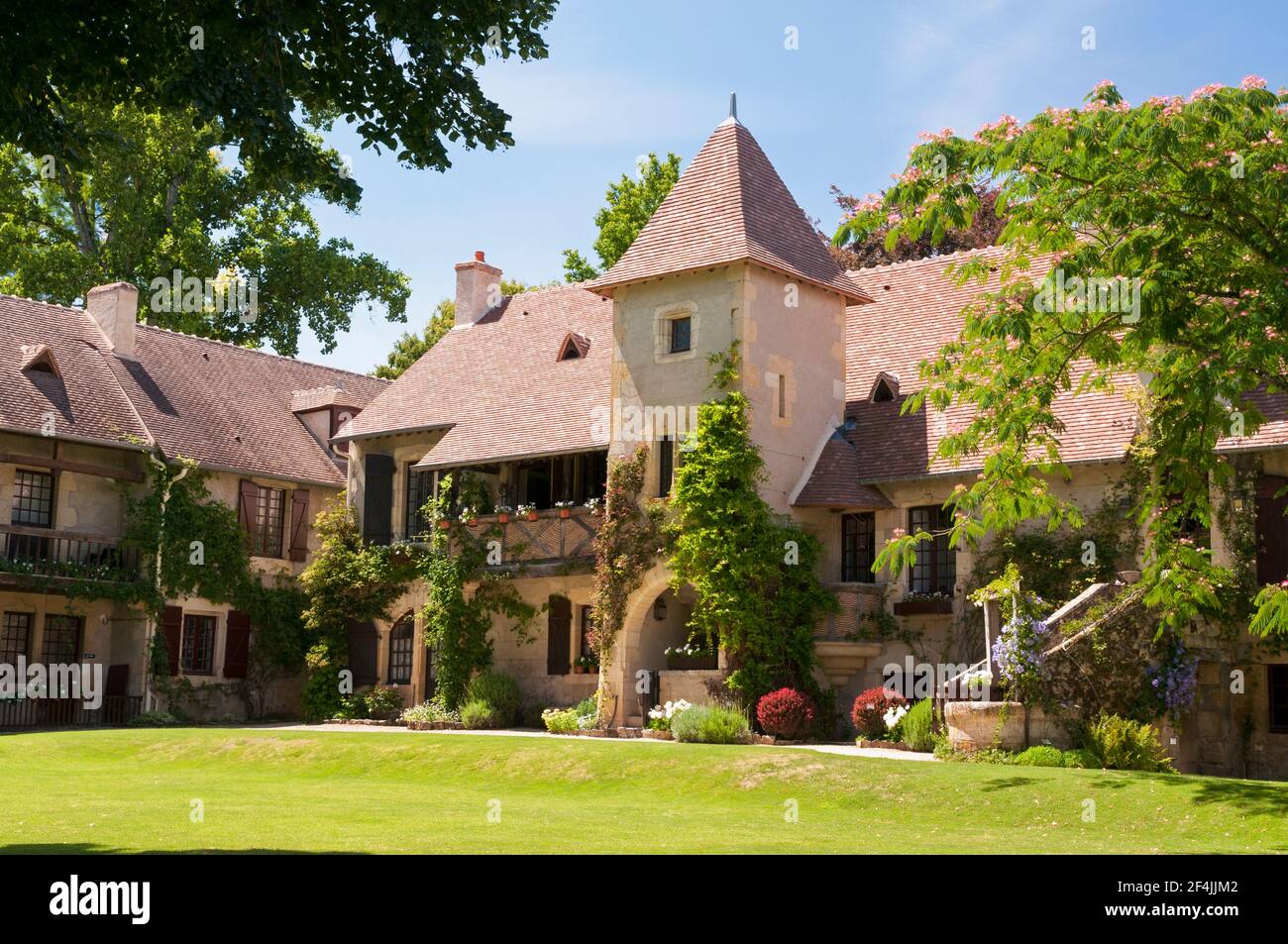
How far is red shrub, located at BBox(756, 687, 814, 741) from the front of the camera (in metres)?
23.4

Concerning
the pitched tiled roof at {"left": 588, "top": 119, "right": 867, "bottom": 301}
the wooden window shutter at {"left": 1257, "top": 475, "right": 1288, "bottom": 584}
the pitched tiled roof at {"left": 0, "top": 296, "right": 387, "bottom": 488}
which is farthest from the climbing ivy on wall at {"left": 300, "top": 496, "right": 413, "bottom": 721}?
the wooden window shutter at {"left": 1257, "top": 475, "right": 1288, "bottom": 584}

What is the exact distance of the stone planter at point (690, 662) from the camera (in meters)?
26.7

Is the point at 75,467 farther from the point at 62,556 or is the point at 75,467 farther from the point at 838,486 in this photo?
the point at 838,486

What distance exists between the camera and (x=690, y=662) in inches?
1054

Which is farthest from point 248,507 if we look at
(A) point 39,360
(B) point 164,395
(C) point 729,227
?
(C) point 729,227

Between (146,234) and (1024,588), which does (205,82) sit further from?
(146,234)

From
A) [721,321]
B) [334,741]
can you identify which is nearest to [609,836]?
[334,741]

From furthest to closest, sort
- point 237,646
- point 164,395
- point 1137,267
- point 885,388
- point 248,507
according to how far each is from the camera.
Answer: point 164,395, point 248,507, point 237,646, point 885,388, point 1137,267

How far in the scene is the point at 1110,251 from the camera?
14.1 meters

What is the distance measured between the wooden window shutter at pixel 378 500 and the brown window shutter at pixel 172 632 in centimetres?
420

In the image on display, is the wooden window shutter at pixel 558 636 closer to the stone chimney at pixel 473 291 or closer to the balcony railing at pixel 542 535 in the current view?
the balcony railing at pixel 542 535

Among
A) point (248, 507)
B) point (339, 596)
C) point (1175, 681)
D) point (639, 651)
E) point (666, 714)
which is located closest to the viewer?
point (1175, 681)

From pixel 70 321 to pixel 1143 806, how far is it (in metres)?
27.3

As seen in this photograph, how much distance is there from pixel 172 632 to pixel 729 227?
1472 centimetres
